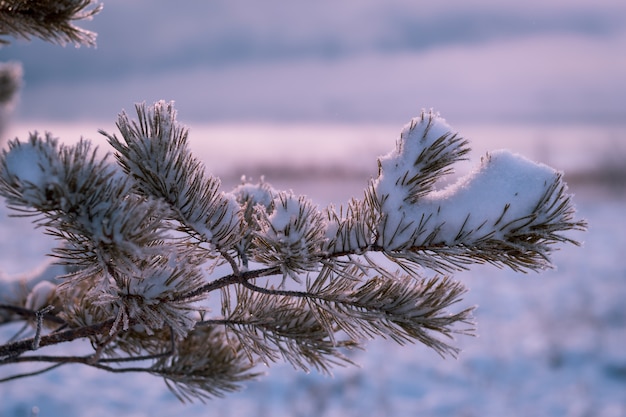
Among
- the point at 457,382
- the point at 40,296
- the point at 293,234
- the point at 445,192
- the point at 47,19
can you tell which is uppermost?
the point at 47,19

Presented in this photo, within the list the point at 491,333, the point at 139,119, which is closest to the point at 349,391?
the point at 491,333

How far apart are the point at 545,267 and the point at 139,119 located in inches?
31.7

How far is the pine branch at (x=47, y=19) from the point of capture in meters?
1.44

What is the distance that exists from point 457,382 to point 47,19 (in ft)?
16.6

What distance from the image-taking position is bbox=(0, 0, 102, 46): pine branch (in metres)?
1.44

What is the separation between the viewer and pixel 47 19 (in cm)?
145

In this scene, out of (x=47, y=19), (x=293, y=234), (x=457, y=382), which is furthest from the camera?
(x=457, y=382)

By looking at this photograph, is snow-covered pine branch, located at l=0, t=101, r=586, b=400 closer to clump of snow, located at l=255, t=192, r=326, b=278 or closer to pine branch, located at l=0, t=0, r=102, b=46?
clump of snow, located at l=255, t=192, r=326, b=278

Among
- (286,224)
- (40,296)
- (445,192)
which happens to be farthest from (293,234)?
(40,296)

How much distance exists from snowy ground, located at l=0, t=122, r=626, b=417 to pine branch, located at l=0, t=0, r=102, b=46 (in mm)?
3044

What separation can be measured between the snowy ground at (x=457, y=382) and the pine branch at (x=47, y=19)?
3.04 metres

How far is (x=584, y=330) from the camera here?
6.68m

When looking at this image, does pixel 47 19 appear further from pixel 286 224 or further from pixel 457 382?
pixel 457 382

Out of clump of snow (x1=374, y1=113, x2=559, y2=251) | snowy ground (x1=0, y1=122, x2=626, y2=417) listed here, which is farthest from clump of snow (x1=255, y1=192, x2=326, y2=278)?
snowy ground (x1=0, y1=122, x2=626, y2=417)
